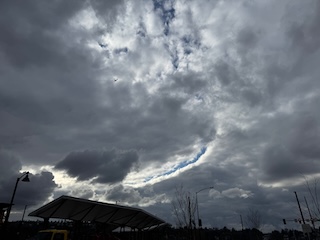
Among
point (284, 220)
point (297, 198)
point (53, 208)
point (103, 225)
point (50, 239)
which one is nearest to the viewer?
point (50, 239)

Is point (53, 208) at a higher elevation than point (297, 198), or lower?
lower

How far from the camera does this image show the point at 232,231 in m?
128

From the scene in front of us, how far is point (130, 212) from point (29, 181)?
444 inches

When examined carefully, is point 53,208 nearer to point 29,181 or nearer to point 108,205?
point 108,205

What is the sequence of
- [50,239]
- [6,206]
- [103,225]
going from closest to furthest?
1. [50,239]
2. [103,225]
3. [6,206]

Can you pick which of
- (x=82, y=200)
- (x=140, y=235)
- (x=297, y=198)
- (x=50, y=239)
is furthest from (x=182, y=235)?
(x=50, y=239)

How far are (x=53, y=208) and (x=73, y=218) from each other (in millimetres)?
4244

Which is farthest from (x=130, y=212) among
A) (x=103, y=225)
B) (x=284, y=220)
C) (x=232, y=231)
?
(x=232, y=231)

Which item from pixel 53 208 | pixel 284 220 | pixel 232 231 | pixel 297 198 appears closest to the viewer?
pixel 53 208

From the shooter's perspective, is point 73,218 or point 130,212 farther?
point 130,212

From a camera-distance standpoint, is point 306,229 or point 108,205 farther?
point 306,229

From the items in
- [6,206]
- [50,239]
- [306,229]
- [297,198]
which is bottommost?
[50,239]

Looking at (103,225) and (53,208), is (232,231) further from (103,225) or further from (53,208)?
(53,208)

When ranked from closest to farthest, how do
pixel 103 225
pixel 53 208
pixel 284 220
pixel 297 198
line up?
pixel 53 208 < pixel 103 225 < pixel 297 198 < pixel 284 220
